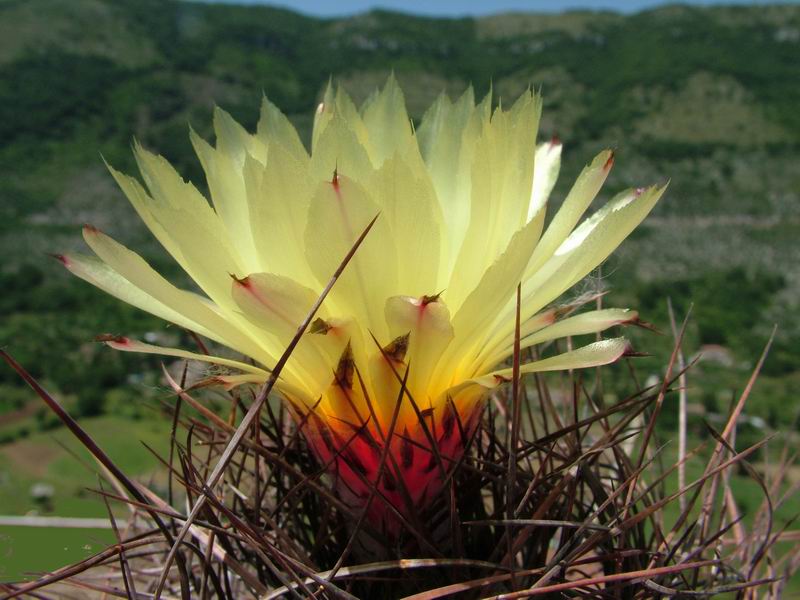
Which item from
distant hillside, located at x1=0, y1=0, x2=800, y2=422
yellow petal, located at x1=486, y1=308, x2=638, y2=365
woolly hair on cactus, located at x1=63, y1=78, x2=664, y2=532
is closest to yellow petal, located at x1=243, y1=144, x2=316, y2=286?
woolly hair on cactus, located at x1=63, y1=78, x2=664, y2=532

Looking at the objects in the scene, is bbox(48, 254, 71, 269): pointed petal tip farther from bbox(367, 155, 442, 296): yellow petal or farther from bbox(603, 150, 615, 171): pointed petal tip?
bbox(603, 150, 615, 171): pointed petal tip

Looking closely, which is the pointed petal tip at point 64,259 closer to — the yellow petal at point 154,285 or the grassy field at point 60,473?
the yellow petal at point 154,285

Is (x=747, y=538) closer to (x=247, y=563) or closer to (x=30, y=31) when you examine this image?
(x=247, y=563)

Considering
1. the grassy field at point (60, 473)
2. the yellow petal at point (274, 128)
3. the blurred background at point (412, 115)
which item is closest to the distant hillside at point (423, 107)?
the blurred background at point (412, 115)

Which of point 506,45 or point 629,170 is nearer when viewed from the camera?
point 629,170

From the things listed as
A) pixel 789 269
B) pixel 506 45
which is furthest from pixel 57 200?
pixel 506 45

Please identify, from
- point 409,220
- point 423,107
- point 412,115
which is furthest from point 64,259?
point 423,107

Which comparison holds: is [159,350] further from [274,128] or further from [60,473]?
[60,473]
